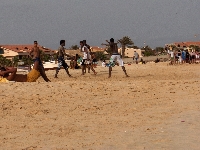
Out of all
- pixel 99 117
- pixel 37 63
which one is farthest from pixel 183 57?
pixel 99 117

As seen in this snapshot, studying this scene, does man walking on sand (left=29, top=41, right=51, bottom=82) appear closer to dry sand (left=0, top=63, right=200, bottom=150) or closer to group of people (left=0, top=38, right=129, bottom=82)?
group of people (left=0, top=38, right=129, bottom=82)

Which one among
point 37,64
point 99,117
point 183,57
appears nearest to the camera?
point 99,117

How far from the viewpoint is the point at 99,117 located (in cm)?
677

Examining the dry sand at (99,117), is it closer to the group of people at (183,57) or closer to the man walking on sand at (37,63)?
the man walking on sand at (37,63)

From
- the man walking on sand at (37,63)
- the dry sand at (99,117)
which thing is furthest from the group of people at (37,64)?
the dry sand at (99,117)

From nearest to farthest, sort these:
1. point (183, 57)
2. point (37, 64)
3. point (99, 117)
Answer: point (99, 117)
point (37, 64)
point (183, 57)

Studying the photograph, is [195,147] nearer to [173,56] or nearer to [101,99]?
A: [101,99]

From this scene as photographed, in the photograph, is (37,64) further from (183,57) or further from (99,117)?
(183,57)

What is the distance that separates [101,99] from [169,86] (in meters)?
2.67

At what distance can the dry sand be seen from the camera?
5094mm

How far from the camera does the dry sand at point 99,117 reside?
5094 millimetres

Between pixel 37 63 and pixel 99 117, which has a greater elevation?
pixel 37 63

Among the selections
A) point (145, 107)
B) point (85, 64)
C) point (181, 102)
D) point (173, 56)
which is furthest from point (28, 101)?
point (173, 56)

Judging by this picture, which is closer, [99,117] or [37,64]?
[99,117]
